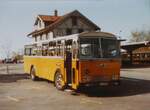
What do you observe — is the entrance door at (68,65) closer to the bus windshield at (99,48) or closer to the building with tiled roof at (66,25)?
the bus windshield at (99,48)

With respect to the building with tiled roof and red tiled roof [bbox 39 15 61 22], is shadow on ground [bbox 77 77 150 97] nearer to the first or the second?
the building with tiled roof

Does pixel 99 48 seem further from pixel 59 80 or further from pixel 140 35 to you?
pixel 140 35

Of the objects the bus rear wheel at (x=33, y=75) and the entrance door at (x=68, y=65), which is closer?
the entrance door at (x=68, y=65)

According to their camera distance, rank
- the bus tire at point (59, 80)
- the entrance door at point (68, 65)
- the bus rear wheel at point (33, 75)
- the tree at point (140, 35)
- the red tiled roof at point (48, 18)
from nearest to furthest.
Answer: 1. the entrance door at point (68, 65)
2. the bus tire at point (59, 80)
3. the bus rear wheel at point (33, 75)
4. the red tiled roof at point (48, 18)
5. the tree at point (140, 35)

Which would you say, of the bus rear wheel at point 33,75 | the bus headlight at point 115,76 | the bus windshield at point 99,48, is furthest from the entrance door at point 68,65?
the bus rear wheel at point 33,75

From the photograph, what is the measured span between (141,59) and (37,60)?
41728 millimetres

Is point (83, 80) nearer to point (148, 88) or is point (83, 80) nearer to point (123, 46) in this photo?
point (148, 88)

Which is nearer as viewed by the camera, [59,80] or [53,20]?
Answer: [59,80]

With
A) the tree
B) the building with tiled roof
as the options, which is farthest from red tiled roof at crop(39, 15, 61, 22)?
the tree

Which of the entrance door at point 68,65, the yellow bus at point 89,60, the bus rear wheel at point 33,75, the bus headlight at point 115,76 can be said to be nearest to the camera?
the yellow bus at point 89,60

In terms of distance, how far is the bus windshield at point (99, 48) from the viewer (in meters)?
16.4

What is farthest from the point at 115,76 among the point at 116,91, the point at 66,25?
the point at 66,25

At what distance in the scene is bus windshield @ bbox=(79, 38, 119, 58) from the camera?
16.4 meters

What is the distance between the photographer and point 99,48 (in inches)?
656
